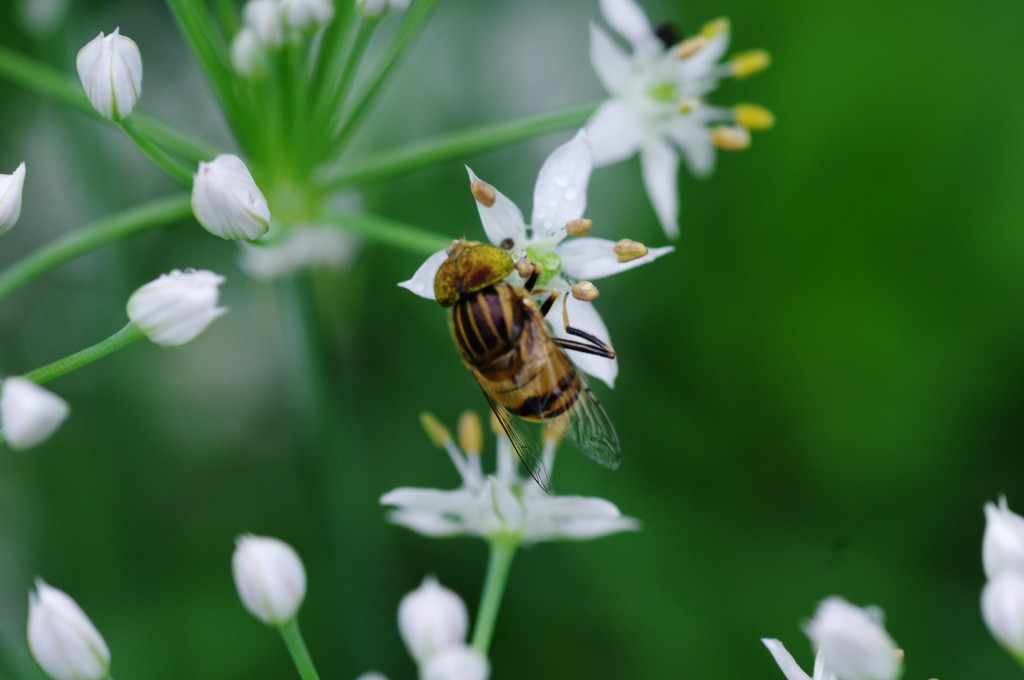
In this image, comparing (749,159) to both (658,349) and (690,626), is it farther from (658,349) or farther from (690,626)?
Result: (690,626)

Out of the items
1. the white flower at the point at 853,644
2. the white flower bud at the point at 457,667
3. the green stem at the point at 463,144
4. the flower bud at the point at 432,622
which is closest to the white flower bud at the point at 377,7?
the green stem at the point at 463,144

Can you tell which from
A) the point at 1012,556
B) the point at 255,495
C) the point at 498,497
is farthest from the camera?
the point at 255,495

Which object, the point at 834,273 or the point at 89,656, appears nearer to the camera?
→ the point at 89,656

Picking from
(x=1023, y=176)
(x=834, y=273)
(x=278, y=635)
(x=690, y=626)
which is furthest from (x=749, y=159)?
(x=278, y=635)

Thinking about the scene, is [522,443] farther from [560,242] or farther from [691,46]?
[691,46]

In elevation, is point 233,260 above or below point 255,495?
above

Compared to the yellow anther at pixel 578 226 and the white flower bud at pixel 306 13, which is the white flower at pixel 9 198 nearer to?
the white flower bud at pixel 306 13
